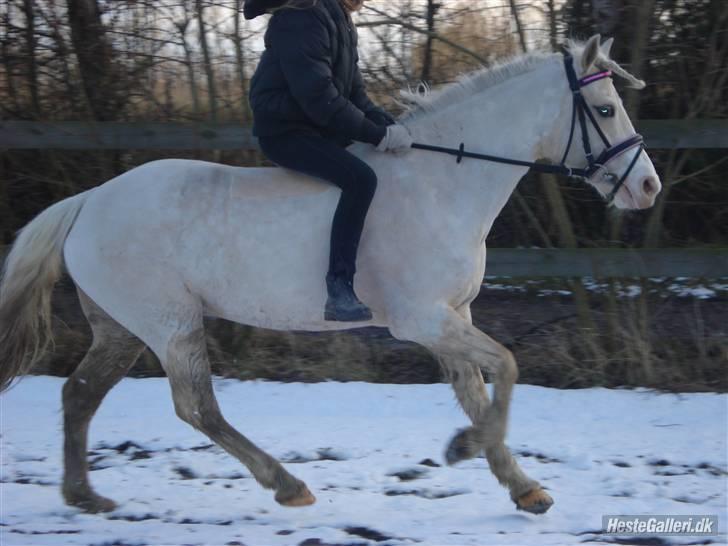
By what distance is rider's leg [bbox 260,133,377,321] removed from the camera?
392cm

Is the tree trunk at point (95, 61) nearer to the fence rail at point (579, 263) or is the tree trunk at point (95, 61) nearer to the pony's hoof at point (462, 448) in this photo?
the fence rail at point (579, 263)

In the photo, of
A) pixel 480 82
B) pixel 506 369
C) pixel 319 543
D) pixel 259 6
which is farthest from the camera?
pixel 480 82

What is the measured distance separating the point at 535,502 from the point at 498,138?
1.65 m

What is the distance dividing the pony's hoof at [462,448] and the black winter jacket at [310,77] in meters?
1.37

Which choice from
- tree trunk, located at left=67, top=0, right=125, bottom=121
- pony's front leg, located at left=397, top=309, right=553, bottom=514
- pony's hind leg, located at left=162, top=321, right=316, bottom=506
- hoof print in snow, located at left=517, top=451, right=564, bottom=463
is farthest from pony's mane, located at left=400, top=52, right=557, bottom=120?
tree trunk, located at left=67, top=0, right=125, bottom=121

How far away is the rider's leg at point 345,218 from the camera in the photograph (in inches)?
154

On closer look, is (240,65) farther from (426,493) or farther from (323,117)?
(426,493)

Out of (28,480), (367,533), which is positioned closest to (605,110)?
(367,533)

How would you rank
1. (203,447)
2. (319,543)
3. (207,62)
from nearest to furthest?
(319,543) → (203,447) → (207,62)

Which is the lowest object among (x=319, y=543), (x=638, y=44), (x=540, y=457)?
(x=540, y=457)

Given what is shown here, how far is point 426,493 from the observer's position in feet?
14.0

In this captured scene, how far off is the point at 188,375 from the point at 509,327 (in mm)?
3030

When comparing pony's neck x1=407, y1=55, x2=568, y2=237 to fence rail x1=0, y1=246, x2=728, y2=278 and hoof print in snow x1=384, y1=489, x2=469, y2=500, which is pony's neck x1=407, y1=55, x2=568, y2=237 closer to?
hoof print in snow x1=384, y1=489, x2=469, y2=500

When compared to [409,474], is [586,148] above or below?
above
